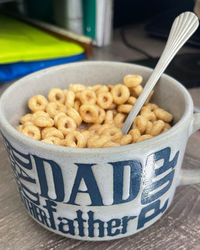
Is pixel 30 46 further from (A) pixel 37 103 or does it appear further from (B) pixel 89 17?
(A) pixel 37 103

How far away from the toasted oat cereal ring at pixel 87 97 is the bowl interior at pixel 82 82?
2 centimetres

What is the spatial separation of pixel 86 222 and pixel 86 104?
12 cm

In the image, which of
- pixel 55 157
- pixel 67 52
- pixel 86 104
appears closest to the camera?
pixel 55 157

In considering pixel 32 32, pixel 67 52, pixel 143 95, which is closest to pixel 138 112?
pixel 143 95

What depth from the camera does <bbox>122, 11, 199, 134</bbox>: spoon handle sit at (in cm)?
29

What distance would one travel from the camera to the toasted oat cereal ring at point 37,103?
0.98 feet

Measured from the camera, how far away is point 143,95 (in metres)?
0.29

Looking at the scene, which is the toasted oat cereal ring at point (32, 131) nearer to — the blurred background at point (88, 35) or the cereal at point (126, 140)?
the cereal at point (126, 140)

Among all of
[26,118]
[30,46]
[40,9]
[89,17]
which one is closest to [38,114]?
[26,118]

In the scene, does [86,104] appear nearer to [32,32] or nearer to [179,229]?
[179,229]

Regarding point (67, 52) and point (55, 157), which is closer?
point (55, 157)

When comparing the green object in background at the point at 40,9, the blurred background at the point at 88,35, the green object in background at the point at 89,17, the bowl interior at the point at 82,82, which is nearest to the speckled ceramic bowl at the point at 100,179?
the bowl interior at the point at 82,82

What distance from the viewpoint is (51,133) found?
0.27m

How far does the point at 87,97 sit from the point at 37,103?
49mm
